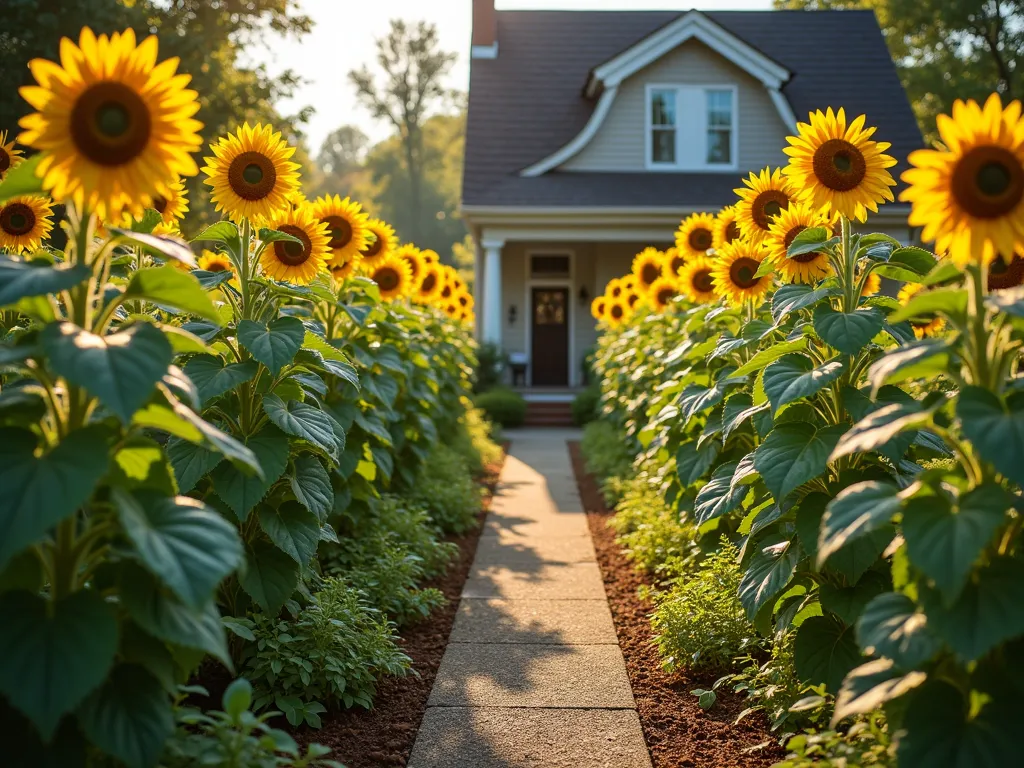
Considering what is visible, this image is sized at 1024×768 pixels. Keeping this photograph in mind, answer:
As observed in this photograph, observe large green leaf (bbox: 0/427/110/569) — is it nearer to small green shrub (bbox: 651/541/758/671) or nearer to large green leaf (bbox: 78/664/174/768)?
large green leaf (bbox: 78/664/174/768)

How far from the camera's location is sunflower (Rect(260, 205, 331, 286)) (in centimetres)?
484

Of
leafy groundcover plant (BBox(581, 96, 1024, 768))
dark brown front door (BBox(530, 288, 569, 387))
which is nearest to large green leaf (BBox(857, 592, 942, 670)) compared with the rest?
leafy groundcover plant (BBox(581, 96, 1024, 768))

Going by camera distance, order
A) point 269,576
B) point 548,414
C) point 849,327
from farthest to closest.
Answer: point 548,414 < point 269,576 < point 849,327

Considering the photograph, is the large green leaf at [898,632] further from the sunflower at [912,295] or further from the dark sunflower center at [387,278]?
the dark sunflower center at [387,278]

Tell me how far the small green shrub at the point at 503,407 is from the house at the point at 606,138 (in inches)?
72.5

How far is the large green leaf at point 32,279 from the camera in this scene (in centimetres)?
232

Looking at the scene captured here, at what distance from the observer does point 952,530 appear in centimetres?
239

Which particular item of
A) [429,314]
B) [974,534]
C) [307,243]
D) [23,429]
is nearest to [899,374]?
[974,534]

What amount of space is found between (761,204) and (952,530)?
9.91 ft

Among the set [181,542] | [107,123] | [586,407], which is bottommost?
[586,407]

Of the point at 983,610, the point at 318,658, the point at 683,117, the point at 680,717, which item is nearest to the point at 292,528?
the point at 318,658

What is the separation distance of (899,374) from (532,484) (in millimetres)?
8228

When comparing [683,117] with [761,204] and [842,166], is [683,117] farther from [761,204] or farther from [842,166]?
[842,166]

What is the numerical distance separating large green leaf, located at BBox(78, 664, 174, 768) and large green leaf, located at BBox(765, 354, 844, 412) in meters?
2.25
